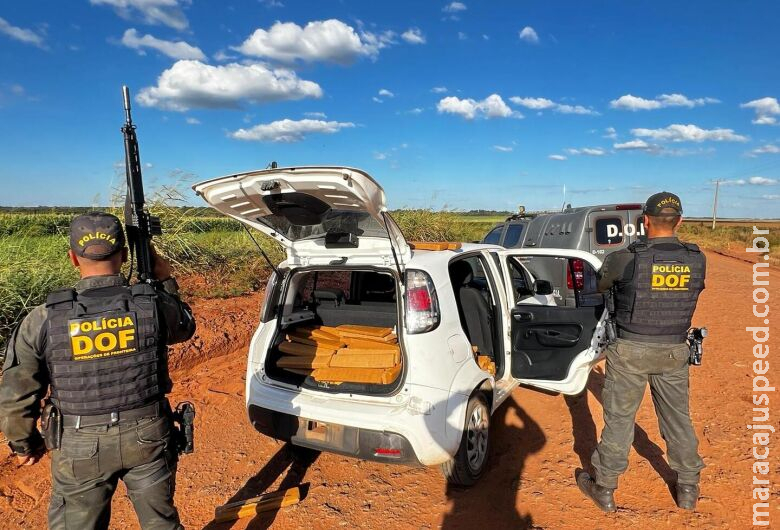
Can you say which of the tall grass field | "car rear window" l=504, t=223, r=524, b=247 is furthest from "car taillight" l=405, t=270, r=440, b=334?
"car rear window" l=504, t=223, r=524, b=247

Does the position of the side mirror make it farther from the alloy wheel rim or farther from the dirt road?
the alloy wheel rim

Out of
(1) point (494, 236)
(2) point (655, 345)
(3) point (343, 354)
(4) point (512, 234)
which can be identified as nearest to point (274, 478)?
(3) point (343, 354)

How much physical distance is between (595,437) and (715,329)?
4.66 m

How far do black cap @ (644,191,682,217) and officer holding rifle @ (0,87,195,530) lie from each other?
2.86m

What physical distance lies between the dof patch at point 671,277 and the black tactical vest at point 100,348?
283cm

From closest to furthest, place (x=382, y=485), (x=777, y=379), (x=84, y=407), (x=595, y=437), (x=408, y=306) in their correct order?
(x=84, y=407)
(x=408, y=306)
(x=382, y=485)
(x=595, y=437)
(x=777, y=379)

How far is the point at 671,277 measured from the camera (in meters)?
2.93

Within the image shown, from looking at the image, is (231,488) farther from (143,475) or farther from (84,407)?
(84,407)

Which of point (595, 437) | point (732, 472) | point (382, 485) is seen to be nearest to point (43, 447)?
point (382, 485)

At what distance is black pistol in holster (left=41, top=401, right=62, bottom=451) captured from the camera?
2.03 metres

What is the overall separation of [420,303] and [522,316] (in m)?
1.30

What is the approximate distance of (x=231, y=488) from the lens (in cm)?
342

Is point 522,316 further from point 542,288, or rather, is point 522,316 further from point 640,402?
point 640,402

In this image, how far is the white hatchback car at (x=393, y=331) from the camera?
2.85 m
